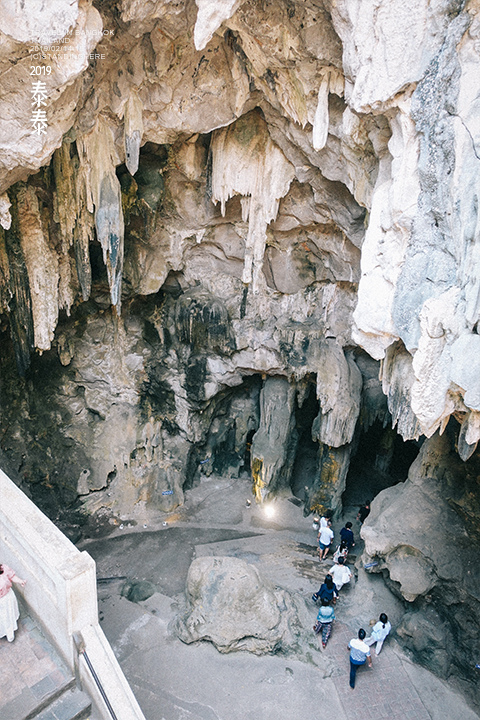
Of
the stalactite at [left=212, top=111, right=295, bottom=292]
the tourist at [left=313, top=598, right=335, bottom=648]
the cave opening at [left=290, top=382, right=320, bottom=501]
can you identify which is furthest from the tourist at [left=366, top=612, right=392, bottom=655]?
the stalactite at [left=212, top=111, right=295, bottom=292]

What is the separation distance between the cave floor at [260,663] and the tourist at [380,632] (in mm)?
340

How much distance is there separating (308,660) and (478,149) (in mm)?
7846

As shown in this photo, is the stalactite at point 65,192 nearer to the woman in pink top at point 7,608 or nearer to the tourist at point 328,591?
the woman in pink top at point 7,608

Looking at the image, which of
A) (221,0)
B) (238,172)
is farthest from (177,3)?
(238,172)

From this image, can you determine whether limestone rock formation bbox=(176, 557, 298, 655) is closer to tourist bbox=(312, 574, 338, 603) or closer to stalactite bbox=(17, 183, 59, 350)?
tourist bbox=(312, 574, 338, 603)

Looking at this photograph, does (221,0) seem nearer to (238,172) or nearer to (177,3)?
(177,3)

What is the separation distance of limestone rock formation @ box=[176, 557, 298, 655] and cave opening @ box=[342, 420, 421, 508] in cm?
707

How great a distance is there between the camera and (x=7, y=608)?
6406mm

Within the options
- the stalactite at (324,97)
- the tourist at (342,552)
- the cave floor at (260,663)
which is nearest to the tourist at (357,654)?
the cave floor at (260,663)

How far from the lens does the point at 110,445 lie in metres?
13.7

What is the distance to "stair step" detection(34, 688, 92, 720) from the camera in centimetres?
583

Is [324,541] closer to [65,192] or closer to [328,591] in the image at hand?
[328,591]

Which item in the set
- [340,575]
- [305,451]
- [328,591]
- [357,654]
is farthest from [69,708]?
[305,451]

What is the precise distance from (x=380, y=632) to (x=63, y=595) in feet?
17.0
